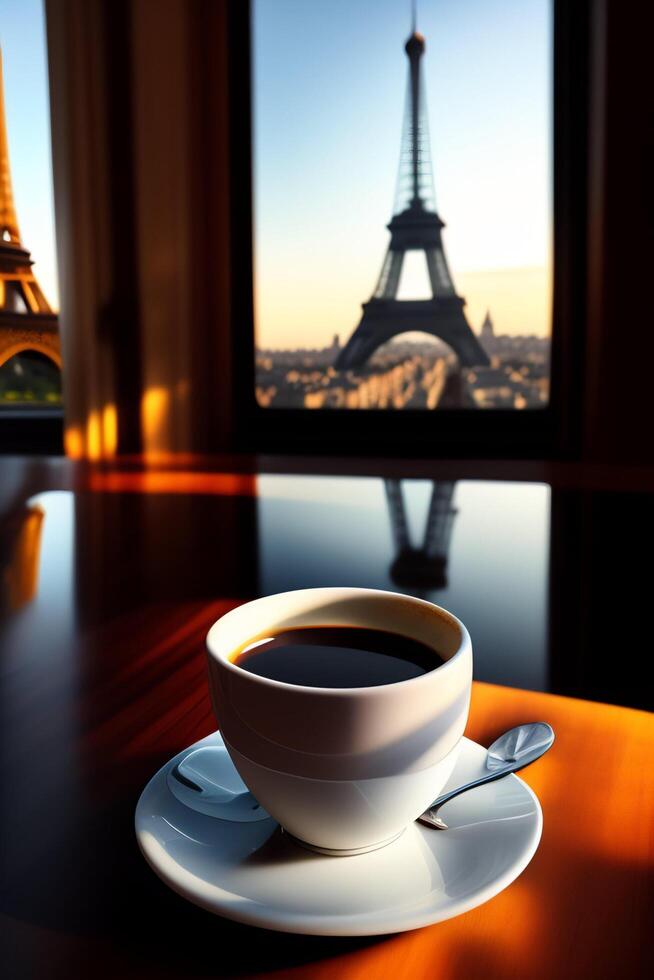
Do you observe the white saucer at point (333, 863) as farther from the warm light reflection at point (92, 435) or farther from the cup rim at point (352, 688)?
the warm light reflection at point (92, 435)

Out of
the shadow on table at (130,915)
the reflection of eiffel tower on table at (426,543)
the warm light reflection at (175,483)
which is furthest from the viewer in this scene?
the warm light reflection at (175,483)

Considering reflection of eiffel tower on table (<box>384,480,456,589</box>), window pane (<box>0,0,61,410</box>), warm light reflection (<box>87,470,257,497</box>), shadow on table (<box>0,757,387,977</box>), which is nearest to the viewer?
shadow on table (<box>0,757,387,977</box>)

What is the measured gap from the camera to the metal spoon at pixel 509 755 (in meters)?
0.25

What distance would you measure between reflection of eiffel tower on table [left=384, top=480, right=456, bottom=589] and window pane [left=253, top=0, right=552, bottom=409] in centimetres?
126

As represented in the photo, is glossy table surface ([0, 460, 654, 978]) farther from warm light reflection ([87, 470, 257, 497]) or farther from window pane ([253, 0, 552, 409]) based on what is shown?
window pane ([253, 0, 552, 409])

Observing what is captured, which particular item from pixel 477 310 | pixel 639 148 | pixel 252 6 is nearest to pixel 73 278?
pixel 252 6

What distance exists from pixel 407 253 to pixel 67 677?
204 cm

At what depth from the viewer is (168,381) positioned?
222 centimetres

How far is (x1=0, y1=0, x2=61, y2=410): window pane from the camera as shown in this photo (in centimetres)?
241

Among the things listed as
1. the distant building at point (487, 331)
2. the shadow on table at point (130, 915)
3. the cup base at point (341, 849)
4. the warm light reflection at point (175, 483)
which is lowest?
the shadow on table at point (130, 915)

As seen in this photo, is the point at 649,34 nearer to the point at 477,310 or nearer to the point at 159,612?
the point at 477,310

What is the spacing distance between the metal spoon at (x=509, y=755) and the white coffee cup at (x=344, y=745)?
0.05 ft

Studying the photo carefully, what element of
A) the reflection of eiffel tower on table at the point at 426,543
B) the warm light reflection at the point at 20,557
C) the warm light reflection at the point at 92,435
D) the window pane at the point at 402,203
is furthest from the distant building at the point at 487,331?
the warm light reflection at the point at 20,557

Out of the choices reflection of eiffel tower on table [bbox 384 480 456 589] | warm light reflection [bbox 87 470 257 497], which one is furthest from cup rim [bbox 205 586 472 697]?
warm light reflection [bbox 87 470 257 497]
